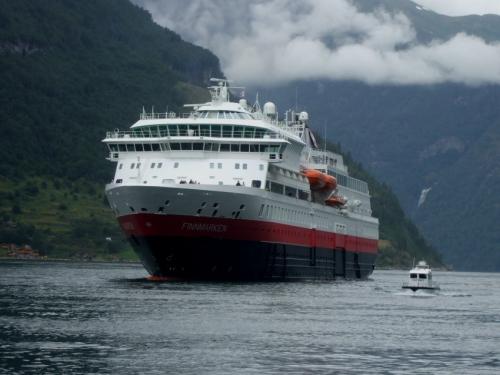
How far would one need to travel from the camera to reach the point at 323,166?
157 m

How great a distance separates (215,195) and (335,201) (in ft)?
136

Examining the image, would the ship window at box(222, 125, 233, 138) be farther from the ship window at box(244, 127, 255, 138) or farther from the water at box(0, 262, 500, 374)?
the water at box(0, 262, 500, 374)

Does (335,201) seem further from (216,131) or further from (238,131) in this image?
(216,131)

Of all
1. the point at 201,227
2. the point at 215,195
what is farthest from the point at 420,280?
the point at 201,227

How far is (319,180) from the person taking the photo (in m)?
148

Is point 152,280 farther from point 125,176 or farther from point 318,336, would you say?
point 318,336

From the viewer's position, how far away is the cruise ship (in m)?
119

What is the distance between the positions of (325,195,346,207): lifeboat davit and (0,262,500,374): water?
41.2 metres

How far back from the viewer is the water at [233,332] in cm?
6412

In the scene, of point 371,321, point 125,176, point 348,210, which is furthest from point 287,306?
point 348,210

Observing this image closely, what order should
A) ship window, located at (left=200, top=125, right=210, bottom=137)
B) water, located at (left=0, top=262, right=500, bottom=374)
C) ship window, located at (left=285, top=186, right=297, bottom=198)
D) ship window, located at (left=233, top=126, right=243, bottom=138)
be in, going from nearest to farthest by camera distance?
water, located at (left=0, top=262, right=500, bottom=374) < ship window, located at (left=200, top=125, right=210, bottom=137) < ship window, located at (left=233, top=126, right=243, bottom=138) < ship window, located at (left=285, top=186, right=297, bottom=198)

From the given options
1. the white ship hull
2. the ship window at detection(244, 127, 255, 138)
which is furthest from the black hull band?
the ship window at detection(244, 127, 255, 138)

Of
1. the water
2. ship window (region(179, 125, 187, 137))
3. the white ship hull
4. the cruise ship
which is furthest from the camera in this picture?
ship window (region(179, 125, 187, 137))

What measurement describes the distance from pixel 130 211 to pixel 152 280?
765 centimetres
